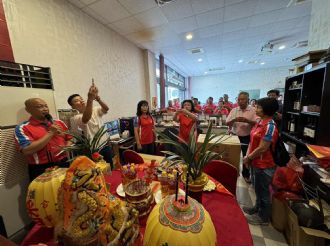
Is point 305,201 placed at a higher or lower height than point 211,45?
lower

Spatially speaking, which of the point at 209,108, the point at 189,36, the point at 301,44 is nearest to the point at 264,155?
the point at 189,36

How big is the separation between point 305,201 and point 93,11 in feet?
13.5

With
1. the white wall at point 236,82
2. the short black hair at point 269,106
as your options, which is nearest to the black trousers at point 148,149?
the short black hair at point 269,106

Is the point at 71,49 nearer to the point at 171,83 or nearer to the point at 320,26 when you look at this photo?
the point at 320,26

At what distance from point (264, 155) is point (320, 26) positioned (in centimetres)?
225

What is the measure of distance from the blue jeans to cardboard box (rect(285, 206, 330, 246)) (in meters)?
0.27

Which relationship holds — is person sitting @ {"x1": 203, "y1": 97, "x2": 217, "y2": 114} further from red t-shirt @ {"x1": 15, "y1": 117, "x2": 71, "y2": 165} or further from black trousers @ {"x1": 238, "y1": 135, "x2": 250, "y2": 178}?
red t-shirt @ {"x1": 15, "y1": 117, "x2": 71, "y2": 165}

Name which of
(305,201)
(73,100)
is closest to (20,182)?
(73,100)

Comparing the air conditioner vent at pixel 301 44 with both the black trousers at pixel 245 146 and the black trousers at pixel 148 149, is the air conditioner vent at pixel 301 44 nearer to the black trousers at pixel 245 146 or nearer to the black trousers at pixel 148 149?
the black trousers at pixel 245 146

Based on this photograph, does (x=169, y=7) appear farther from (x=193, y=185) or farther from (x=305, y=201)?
(x=305, y=201)

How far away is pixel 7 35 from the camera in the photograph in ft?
5.63

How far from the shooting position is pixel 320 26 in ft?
7.30

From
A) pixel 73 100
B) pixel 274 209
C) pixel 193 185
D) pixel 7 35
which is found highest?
pixel 7 35

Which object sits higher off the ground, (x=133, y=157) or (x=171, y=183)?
(x=171, y=183)
